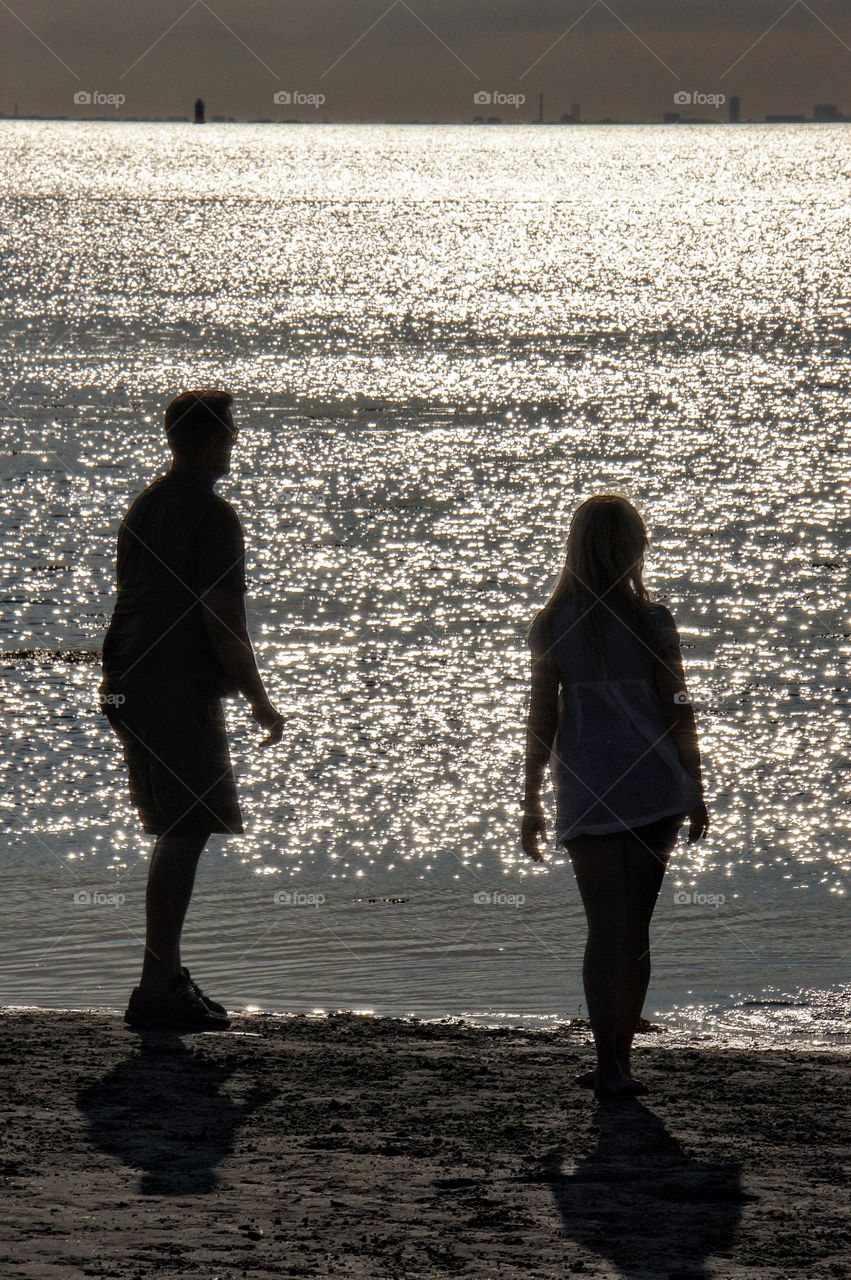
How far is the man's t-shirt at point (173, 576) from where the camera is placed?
5207 millimetres

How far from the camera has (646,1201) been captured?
4.05 metres

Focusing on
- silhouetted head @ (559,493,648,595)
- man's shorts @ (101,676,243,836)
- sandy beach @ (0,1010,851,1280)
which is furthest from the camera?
man's shorts @ (101,676,243,836)

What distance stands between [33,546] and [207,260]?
53133mm

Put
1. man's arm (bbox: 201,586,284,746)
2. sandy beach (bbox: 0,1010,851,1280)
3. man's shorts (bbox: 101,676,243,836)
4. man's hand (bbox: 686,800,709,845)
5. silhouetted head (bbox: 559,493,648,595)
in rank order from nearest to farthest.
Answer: sandy beach (bbox: 0,1010,851,1280), silhouetted head (bbox: 559,493,648,595), man's hand (bbox: 686,800,709,845), man's arm (bbox: 201,586,284,746), man's shorts (bbox: 101,676,243,836)

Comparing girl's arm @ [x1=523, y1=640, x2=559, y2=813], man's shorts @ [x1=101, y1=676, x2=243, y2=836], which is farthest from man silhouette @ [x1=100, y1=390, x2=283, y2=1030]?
girl's arm @ [x1=523, y1=640, x2=559, y2=813]

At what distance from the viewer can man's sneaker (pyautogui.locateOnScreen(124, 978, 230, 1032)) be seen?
5379mm

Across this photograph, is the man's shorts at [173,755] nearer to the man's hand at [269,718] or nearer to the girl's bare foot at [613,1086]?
the man's hand at [269,718]

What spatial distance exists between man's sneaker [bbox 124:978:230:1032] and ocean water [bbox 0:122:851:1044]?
2.42 ft

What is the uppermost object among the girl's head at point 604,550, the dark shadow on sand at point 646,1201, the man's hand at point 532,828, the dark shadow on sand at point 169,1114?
the girl's head at point 604,550

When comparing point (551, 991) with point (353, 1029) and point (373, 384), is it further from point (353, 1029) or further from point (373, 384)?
point (373, 384)

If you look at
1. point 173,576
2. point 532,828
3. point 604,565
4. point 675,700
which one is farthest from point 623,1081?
point 173,576

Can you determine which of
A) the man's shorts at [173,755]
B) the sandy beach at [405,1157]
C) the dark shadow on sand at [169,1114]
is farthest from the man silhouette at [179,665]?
the sandy beach at [405,1157]

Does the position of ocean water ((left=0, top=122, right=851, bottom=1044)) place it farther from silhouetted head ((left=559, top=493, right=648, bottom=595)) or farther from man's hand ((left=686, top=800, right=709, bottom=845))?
silhouetted head ((left=559, top=493, right=648, bottom=595))

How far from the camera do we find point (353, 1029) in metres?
5.48
